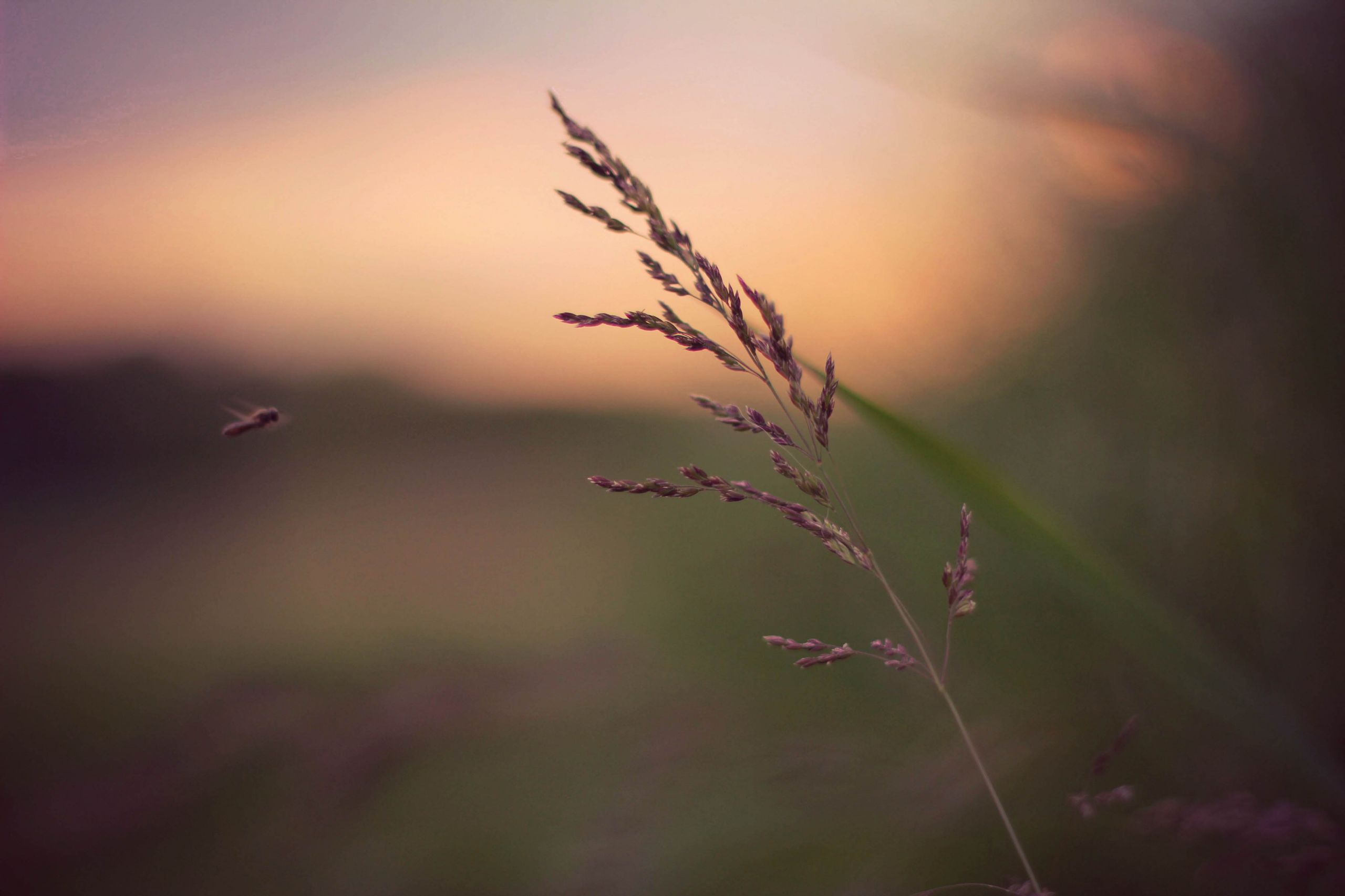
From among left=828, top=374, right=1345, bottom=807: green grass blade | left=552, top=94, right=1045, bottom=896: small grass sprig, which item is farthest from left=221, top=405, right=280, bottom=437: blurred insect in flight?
left=828, top=374, right=1345, bottom=807: green grass blade

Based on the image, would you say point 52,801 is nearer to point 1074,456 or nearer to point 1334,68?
point 1074,456

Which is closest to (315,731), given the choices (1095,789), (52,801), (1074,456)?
(52,801)

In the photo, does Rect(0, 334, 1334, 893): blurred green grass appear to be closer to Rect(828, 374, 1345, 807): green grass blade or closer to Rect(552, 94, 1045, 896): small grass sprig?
Rect(828, 374, 1345, 807): green grass blade

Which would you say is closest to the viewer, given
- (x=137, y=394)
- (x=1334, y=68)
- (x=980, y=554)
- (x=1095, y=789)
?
(x=1095, y=789)

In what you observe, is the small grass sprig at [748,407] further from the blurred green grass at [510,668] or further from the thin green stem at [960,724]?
the blurred green grass at [510,668]

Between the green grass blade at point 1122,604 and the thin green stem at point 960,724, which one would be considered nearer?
the thin green stem at point 960,724

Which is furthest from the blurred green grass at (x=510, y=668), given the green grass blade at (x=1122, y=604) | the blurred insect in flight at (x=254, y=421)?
the blurred insect in flight at (x=254, y=421)
